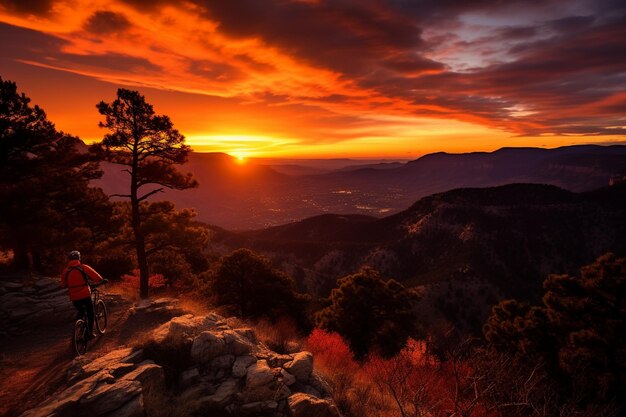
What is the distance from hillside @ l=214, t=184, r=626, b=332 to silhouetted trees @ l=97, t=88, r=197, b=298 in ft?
246

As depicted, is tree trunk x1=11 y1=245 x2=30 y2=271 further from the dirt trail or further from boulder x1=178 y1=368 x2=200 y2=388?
boulder x1=178 y1=368 x2=200 y2=388

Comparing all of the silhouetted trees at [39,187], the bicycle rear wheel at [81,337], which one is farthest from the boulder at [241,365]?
the silhouetted trees at [39,187]

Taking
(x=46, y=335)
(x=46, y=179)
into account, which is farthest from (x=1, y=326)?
(x=46, y=179)

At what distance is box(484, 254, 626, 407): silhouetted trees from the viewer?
75.1ft

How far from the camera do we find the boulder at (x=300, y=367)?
380 inches

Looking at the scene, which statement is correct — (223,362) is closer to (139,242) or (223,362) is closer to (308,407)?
(308,407)

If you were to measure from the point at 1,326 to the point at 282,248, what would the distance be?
393 ft

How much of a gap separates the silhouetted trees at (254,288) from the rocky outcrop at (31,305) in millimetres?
16046

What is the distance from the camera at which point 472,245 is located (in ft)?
370

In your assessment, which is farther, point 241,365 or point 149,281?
point 149,281

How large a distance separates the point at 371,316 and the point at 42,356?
27.7 meters

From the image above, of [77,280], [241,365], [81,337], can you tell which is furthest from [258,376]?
[77,280]

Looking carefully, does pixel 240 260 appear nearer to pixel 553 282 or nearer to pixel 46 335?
pixel 46 335

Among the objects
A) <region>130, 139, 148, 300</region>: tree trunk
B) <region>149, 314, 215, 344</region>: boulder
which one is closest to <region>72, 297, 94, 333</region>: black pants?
<region>149, 314, 215, 344</region>: boulder
